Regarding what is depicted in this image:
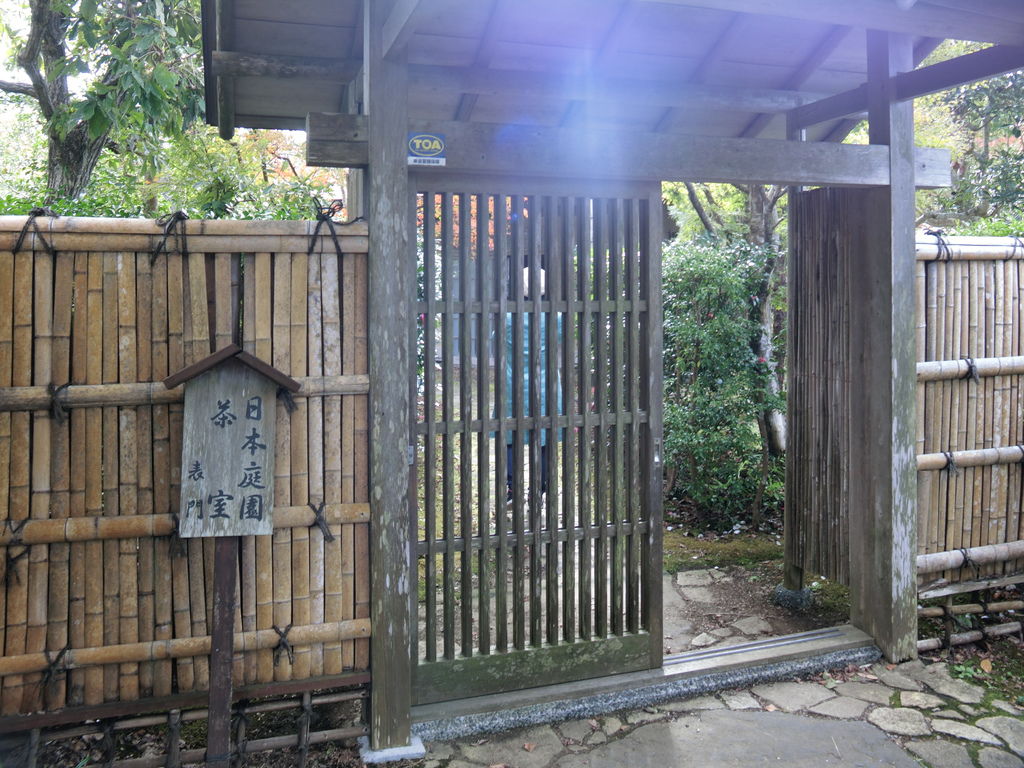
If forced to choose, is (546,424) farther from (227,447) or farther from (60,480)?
(60,480)

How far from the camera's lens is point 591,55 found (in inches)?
167

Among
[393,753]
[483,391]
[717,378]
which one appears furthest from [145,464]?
[717,378]

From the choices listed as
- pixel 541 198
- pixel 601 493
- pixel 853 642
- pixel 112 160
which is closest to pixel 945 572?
pixel 853 642

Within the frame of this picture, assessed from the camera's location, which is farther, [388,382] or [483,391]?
[483,391]

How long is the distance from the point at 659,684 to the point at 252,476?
8.07ft

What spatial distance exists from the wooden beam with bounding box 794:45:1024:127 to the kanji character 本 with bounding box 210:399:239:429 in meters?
3.89

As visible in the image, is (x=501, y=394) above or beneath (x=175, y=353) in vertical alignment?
beneath

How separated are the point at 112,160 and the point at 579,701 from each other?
9.44m

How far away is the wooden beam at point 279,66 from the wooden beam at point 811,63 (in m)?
2.64

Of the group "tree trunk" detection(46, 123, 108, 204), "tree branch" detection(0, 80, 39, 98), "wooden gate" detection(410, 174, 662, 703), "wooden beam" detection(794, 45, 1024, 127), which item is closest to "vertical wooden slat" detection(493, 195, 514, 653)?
"wooden gate" detection(410, 174, 662, 703)

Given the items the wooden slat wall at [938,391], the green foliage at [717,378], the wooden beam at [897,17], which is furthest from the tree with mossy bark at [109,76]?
the wooden slat wall at [938,391]

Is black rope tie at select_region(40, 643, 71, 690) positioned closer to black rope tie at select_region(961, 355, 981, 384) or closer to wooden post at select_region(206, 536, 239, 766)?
wooden post at select_region(206, 536, 239, 766)

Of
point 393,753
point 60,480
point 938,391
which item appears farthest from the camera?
point 938,391

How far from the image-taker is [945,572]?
4.82m
